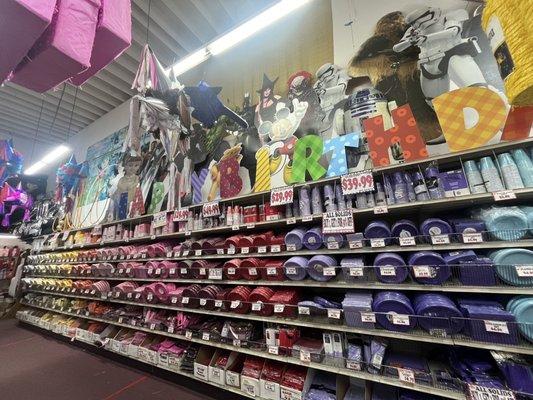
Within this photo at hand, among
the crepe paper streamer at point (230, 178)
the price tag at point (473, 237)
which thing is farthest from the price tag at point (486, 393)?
the crepe paper streamer at point (230, 178)

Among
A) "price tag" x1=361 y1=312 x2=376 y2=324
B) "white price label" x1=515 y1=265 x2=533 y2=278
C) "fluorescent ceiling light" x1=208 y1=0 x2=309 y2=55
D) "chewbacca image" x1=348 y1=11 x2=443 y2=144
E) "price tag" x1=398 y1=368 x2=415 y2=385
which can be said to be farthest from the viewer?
"fluorescent ceiling light" x1=208 y1=0 x2=309 y2=55

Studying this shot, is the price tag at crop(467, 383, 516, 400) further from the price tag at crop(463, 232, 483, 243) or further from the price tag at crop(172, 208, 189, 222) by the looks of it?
the price tag at crop(172, 208, 189, 222)

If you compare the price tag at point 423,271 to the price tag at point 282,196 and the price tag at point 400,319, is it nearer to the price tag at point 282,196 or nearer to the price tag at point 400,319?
the price tag at point 400,319

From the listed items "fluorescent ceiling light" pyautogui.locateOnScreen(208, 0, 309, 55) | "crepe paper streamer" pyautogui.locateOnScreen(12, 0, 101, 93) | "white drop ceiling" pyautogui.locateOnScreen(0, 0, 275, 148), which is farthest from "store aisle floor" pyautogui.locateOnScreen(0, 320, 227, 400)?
"fluorescent ceiling light" pyautogui.locateOnScreen(208, 0, 309, 55)

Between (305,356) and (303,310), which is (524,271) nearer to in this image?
(303,310)

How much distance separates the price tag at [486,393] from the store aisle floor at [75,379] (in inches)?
97.2

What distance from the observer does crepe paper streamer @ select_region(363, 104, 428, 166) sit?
230 cm

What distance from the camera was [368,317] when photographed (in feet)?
6.60

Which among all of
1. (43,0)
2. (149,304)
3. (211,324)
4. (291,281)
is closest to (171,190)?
(149,304)

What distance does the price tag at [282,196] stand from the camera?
8.73 feet

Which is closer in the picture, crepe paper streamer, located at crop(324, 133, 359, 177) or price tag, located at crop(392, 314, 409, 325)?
price tag, located at crop(392, 314, 409, 325)

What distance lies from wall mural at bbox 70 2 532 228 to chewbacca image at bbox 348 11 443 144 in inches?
0.4

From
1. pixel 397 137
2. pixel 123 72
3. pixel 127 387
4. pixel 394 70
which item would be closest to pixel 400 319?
pixel 397 137

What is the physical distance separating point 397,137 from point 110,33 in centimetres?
254
